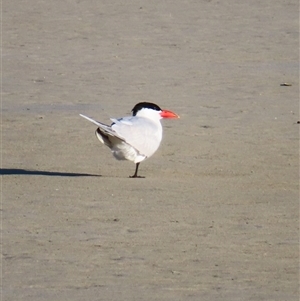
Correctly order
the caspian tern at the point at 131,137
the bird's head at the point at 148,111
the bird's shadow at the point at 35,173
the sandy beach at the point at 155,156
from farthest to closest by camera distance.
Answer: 1. the bird's head at the point at 148,111
2. the bird's shadow at the point at 35,173
3. the caspian tern at the point at 131,137
4. the sandy beach at the point at 155,156

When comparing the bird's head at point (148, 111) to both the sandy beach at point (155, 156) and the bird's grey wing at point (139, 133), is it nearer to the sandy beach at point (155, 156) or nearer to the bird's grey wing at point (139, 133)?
the bird's grey wing at point (139, 133)

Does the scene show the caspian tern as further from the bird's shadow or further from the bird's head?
the bird's shadow

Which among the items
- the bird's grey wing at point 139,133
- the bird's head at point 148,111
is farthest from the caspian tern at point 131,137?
the bird's head at point 148,111

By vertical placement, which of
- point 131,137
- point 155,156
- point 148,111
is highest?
point 148,111

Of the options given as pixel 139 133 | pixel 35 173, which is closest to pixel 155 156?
pixel 139 133

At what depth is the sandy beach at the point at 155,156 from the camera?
6.52 m

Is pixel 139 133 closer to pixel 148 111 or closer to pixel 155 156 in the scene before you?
pixel 148 111

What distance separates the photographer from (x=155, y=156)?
421 inches

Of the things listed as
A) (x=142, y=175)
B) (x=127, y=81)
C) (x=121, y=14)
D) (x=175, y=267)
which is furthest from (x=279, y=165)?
(x=121, y=14)

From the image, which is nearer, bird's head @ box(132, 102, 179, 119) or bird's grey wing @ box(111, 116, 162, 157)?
bird's grey wing @ box(111, 116, 162, 157)

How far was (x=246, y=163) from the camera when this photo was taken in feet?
33.3

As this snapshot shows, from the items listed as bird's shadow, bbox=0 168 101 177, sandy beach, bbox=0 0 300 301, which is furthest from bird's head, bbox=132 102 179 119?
bird's shadow, bbox=0 168 101 177

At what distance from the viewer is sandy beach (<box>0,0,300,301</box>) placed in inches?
257

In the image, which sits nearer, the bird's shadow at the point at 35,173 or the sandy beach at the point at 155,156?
the sandy beach at the point at 155,156
